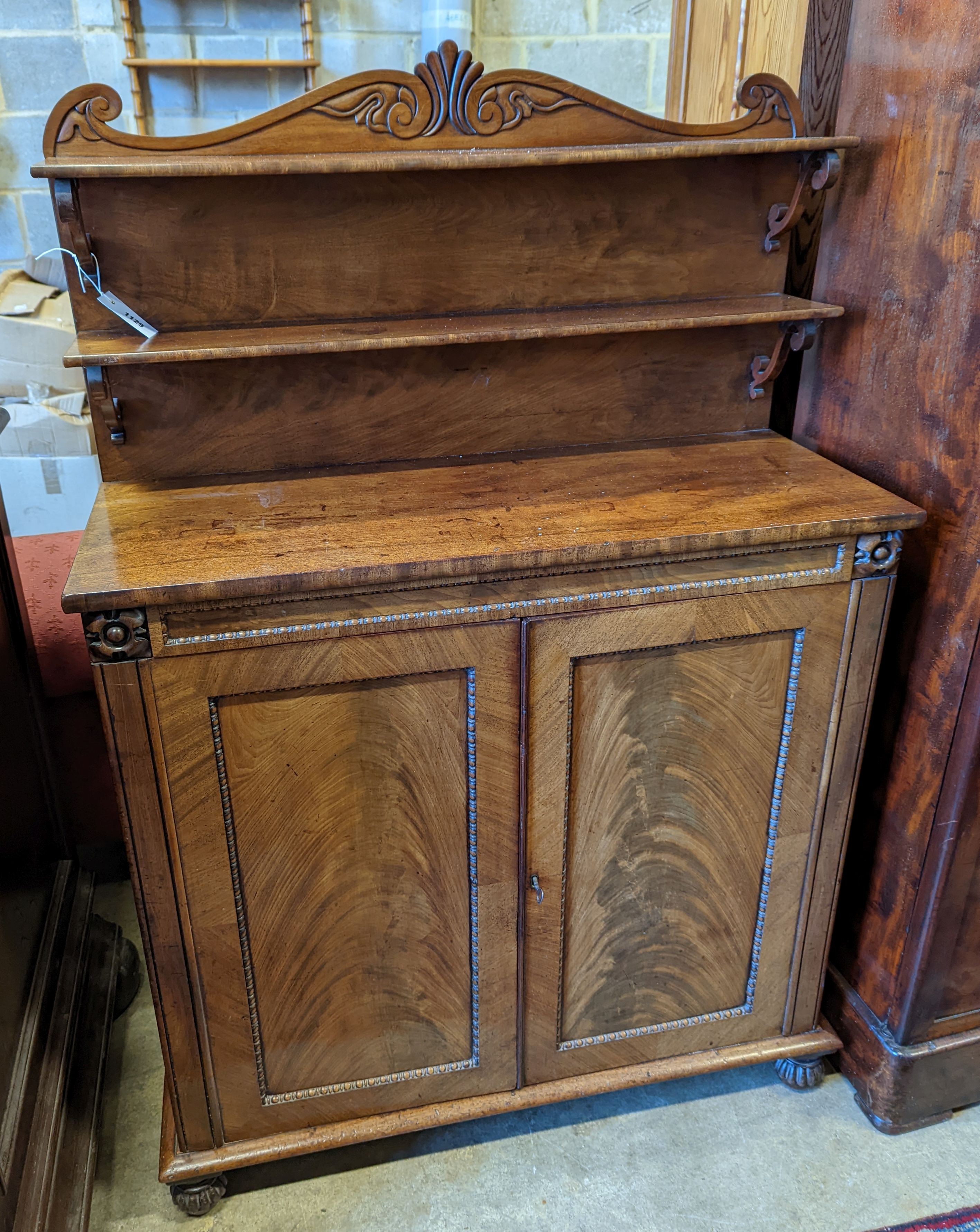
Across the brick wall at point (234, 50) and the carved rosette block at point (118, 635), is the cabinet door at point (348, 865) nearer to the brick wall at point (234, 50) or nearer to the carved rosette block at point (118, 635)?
the carved rosette block at point (118, 635)

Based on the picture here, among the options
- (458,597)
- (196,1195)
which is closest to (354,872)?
(458,597)

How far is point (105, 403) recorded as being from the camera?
4.60 ft

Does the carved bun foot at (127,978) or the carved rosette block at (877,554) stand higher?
the carved rosette block at (877,554)

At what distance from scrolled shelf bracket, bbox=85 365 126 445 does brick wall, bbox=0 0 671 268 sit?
278cm

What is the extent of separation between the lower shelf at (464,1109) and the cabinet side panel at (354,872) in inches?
3.1

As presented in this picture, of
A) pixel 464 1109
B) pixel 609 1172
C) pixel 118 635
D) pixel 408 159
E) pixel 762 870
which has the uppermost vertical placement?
pixel 408 159

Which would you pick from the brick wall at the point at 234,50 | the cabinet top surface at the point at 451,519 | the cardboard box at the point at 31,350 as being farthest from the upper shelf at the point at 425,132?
the brick wall at the point at 234,50

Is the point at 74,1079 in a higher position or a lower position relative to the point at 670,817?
lower

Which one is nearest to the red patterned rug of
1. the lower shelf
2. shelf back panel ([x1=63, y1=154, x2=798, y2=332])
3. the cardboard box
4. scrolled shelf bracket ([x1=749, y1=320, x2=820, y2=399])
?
the lower shelf

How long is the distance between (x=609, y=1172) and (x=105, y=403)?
1.44m

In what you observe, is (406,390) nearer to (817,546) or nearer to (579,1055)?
(817,546)

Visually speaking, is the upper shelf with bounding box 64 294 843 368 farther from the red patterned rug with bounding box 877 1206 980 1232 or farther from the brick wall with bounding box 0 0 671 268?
the brick wall with bounding box 0 0 671 268

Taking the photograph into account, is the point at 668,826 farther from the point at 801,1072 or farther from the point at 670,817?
the point at 801,1072

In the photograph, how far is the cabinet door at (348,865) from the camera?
4.02ft
